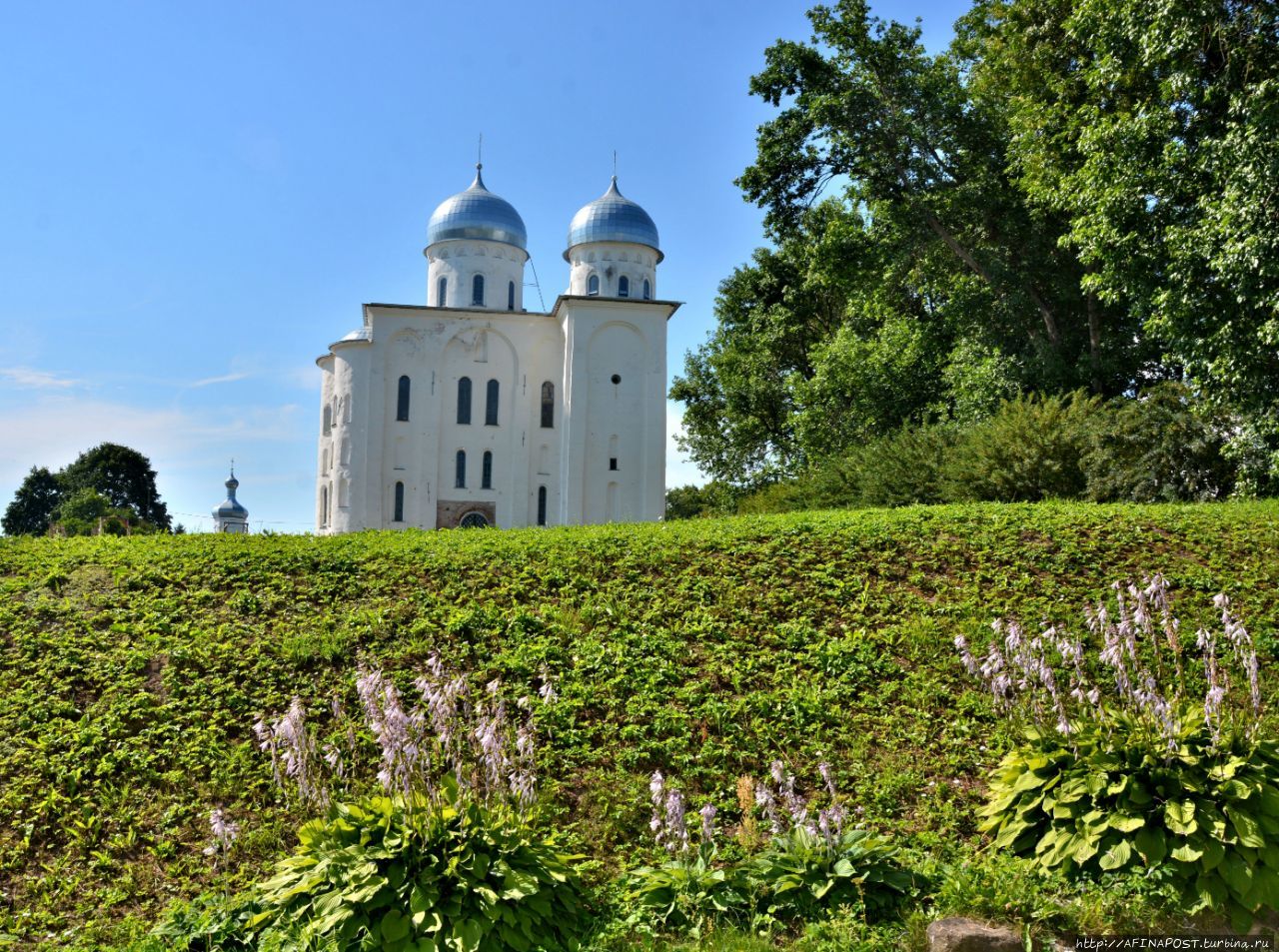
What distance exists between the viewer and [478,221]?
115 ft

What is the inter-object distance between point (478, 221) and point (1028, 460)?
24200 mm

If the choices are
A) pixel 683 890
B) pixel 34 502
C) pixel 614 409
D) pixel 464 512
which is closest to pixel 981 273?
pixel 614 409

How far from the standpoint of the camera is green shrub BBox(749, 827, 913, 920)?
4707 millimetres

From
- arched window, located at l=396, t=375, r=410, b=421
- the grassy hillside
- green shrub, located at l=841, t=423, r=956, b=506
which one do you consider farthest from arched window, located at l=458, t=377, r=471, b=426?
the grassy hillside

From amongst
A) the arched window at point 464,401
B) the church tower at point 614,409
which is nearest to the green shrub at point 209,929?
the church tower at point 614,409

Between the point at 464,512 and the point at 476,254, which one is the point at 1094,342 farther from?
the point at 476,254

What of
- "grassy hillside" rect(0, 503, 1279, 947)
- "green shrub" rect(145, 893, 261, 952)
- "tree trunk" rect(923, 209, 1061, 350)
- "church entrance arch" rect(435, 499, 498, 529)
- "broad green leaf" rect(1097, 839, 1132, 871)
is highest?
"tree trunk" rect(923, 209, 1061, 350)

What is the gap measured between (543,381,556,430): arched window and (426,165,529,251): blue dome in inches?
231

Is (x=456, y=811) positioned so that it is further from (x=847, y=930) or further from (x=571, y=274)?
(x=571, y=274)

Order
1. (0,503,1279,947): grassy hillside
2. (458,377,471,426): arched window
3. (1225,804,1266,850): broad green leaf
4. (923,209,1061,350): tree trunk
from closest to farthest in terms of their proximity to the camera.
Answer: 1. (1225,804,1266,850): broad green leaf
2. (0,503,1279,947): grassy hillside
3. (923,209,1061,350): tree trunk
4. (458,377,471,426): arched window

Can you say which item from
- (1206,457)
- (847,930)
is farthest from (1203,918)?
(1206,457)

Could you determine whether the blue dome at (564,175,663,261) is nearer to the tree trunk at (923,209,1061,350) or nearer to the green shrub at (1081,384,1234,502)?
the tree trunk at (923,209,1061,350)

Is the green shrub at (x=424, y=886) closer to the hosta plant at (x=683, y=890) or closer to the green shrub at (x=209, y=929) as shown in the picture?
the green shrub at (x=209, y=929)

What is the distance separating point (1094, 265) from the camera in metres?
19.4
